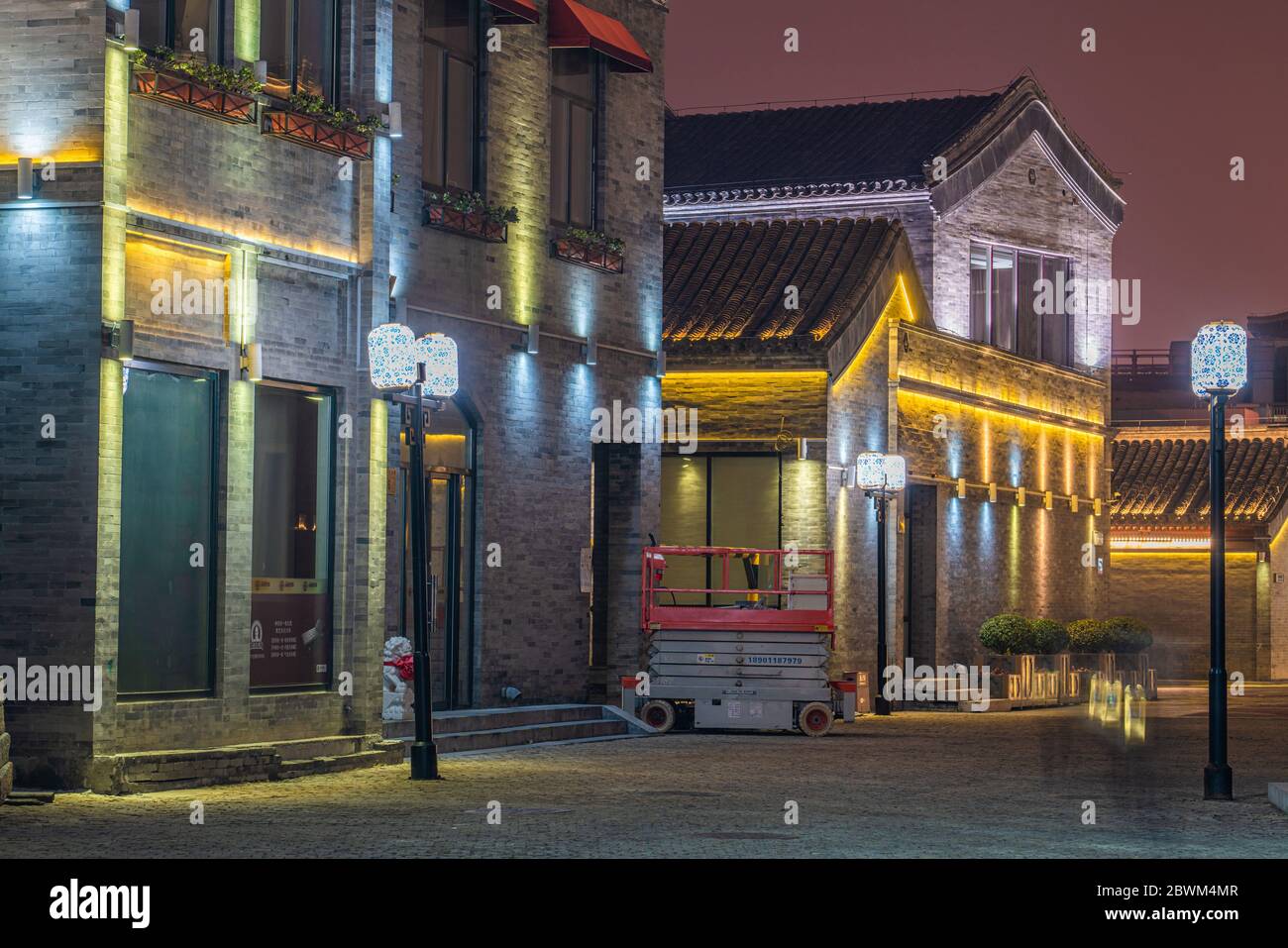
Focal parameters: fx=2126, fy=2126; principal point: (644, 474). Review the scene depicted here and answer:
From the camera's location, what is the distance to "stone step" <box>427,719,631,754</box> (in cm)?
2384

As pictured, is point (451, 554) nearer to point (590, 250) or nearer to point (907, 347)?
point (590, 250)

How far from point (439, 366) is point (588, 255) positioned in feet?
28.0

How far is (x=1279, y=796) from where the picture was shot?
1858 cm

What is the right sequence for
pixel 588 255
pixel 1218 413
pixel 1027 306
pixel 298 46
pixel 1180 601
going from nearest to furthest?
pixel 1218 413
pixel 298 46
pixel 588 255
pixel 1027 306
pixel 1180 601

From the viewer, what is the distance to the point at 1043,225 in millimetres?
46156

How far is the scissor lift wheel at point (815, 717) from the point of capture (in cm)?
2742

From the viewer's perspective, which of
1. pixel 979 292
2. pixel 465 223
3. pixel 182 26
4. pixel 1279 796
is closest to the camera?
pixel 1279 796

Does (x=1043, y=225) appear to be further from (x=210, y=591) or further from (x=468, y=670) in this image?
(x=210, y=591)

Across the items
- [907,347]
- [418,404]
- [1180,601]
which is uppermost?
Answer: [907,347]

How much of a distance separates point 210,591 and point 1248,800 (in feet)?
32.7

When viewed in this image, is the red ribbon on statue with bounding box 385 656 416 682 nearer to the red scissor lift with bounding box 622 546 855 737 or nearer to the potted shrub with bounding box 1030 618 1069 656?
the red scissor lift with bounding box 622 546 855 737

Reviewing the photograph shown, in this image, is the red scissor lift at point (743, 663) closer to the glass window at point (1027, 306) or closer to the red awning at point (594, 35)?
the red awning at point (594, 35)

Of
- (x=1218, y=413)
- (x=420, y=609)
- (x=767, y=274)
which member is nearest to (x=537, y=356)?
(x=420, y=609)
